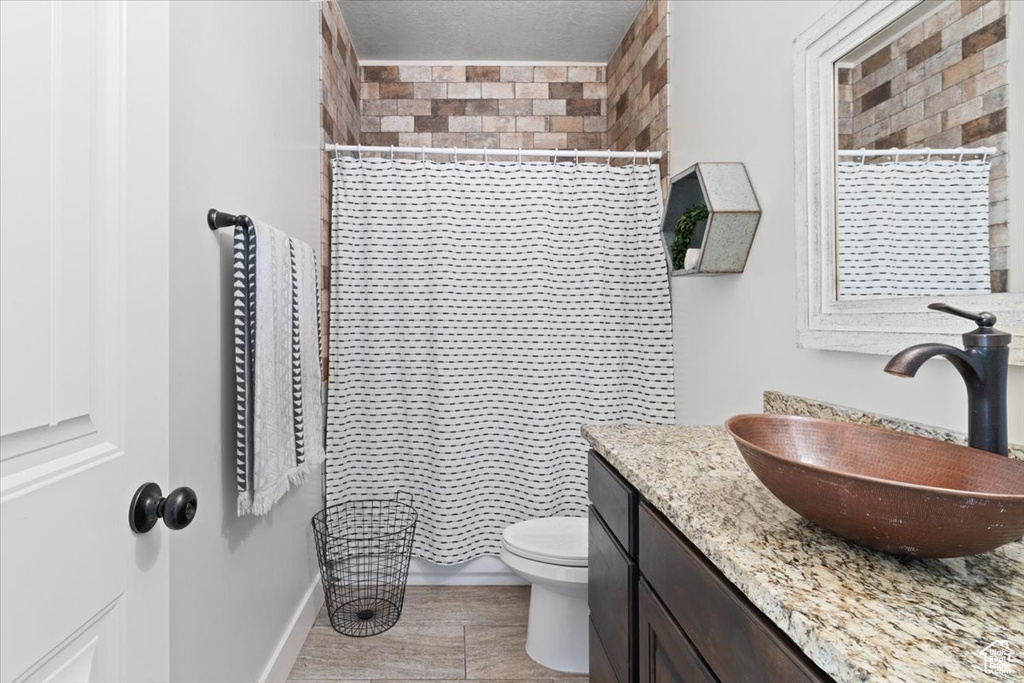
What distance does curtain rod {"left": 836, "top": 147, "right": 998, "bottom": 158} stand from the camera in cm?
93

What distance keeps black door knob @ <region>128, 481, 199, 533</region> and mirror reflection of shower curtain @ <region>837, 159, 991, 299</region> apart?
1.26 metres

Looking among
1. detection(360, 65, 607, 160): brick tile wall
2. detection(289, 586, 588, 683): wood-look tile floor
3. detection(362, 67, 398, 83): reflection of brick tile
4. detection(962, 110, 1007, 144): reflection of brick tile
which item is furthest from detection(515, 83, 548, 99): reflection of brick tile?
detection(289, 586, 588, 683): wood-look tile floor

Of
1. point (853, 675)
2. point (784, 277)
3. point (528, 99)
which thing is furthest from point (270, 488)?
point (528, 99)

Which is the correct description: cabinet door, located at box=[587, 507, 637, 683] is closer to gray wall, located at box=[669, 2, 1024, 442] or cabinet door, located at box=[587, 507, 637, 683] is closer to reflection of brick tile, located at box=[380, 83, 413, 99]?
gray wall, located at box=[669, 2, 1024, 442]

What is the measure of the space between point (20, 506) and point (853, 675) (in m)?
0.73

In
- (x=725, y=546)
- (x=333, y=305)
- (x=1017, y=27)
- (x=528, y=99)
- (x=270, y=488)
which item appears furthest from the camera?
(x=528, y=99)

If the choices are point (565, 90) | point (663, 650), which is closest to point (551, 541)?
point (663, 650)

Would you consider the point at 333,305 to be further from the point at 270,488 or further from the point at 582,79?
the point at 582,79

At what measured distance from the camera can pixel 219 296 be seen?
1.35 meters

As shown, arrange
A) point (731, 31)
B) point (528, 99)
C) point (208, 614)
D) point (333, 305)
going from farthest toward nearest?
point (528, 99) < point (333, 305) < point (731, 31) < point (208, 614)

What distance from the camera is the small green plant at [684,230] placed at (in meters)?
1.80

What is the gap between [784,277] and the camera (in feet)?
4.96

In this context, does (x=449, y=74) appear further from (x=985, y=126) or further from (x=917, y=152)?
(x=985, y=126)

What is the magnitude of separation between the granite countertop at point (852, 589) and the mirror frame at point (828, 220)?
18.5 inches
